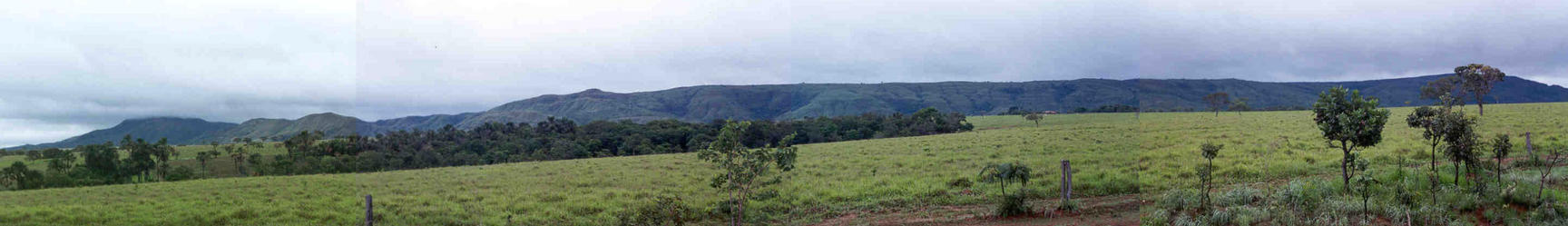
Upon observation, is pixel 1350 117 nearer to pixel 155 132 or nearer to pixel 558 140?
pixel 155 132

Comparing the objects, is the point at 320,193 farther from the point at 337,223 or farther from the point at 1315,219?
the point at 1315,219

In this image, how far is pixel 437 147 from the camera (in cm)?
3625

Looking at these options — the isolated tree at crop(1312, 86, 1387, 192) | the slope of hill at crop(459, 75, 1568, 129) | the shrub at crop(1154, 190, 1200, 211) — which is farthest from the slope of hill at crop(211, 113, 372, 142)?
the isolated tree at crop(1312, 86, 1387, 192)

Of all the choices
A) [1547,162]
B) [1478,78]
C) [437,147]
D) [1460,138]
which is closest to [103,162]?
[437,147]

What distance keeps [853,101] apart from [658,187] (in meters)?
101

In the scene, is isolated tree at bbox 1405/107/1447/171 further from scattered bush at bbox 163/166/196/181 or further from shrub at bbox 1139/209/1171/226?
scattered bush at bbox 163/166/196/181

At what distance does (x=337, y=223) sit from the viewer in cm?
1344

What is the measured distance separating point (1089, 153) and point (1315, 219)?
12137mm

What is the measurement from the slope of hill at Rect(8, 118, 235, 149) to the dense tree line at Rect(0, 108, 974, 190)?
529mm

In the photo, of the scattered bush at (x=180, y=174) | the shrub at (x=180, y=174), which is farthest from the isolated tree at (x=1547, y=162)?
the scattered bush at (x=180, y=174)

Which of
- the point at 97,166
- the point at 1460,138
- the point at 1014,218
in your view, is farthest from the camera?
the point at 97,166

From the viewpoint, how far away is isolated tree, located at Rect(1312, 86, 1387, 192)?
1042cm

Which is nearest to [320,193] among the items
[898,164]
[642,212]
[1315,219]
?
[642,212]

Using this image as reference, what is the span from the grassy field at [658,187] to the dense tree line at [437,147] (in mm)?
1156
